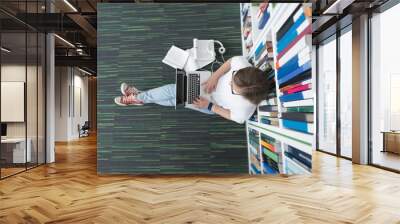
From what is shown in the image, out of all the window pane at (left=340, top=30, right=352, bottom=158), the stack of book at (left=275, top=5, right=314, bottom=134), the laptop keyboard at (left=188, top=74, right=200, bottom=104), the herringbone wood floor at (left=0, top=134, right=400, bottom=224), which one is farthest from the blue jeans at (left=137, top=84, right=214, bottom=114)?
the window pane at (left=340, top=30, right=352, bottom=158)

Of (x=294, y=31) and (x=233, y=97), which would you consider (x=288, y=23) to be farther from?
(x=233, y=97)

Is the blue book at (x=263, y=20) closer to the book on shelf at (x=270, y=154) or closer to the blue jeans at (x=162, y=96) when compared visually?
the blue jeans at (x=162, y=96)

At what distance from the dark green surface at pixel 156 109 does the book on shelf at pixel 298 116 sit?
28.8 inches

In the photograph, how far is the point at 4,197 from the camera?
4770 mm

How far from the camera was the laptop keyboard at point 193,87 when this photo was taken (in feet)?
19.8

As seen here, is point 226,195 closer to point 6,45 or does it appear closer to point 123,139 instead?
point 123,139

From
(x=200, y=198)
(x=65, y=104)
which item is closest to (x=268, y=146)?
(x=200, y=198)

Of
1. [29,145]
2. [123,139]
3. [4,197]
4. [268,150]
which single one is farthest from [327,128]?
[4,197]

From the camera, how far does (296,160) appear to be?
5703mm

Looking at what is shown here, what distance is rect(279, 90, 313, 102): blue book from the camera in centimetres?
553

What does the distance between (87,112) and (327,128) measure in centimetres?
1304

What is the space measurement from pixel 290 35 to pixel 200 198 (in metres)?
2.77

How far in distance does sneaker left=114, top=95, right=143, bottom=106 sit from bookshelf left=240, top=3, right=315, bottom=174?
1826 mm

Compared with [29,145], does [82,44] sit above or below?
above
